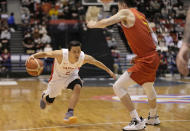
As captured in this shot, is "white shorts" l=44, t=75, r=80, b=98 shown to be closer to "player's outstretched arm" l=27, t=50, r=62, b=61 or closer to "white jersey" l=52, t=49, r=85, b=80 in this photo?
"white jersey" l=52, t=49, r=85, b=80

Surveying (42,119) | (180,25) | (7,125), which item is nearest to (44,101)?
(42,119)

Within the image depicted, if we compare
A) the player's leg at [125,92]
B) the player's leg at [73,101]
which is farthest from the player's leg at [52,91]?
the player's leg at [125,92]

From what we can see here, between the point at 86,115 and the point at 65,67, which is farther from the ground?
the point at 65,67

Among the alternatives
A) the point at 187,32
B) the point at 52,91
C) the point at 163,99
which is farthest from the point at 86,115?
the point at 187,32

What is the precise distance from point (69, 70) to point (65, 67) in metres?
0.12

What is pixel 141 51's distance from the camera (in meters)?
5.75

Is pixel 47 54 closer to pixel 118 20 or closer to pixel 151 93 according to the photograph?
pixel 118 20

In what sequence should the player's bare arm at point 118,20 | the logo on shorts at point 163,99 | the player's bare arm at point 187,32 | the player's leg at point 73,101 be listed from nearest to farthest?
the player's bare arm at point 187,32
the player's bare arm at point 118,20
the player's leg at point 73,101
the logo on shorts at point 163,99

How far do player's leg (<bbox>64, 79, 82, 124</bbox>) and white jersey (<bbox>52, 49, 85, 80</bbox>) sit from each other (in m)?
0.20

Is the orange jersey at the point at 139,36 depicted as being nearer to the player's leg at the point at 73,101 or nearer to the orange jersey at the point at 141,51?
the orange jersey at the point at 141,51

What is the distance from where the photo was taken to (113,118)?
696 centimetres

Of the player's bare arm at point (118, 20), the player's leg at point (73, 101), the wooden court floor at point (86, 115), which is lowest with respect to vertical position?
the wooden court floor at point (86, 115)

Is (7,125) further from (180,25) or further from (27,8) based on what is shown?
(180,25)

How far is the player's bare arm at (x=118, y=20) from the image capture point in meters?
5.21
